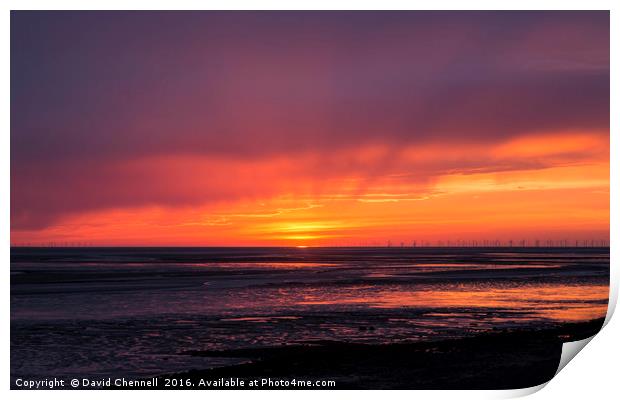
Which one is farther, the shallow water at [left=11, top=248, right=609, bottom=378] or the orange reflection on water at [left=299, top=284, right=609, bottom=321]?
the orange reflection on water at [left=299, top=284, right=609, bottom=321]

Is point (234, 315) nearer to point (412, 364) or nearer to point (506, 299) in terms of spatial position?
point (412, 364)

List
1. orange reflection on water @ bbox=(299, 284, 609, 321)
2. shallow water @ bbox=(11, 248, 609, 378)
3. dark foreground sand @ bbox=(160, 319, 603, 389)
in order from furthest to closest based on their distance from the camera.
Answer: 1. orange reflection on water @ bbox=(299, 284, 609, 321)
2. shallow water @ bbox=(11, 248, 609, 378)
3. dark foreground sand @ bbox=(160, 319, 603, 389)

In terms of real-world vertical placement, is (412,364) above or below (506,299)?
below

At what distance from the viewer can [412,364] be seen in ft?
40.3

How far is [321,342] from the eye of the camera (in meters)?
14.3

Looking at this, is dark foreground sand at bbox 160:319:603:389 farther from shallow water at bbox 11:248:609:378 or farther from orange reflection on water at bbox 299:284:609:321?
orange reflection on water at bbox 299:284:609:321

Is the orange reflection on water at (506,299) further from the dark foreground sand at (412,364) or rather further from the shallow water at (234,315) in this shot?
the dark foreground sand at (412,364)

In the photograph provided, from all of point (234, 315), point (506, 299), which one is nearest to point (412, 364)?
point (234, 315)

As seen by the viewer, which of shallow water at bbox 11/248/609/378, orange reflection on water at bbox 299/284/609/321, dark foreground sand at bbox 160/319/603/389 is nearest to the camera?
dark foreground sand at bbox 160/319/603/389

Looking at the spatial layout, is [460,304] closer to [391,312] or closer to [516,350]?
[391,312]

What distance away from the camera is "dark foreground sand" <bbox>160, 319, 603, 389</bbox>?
11.5m

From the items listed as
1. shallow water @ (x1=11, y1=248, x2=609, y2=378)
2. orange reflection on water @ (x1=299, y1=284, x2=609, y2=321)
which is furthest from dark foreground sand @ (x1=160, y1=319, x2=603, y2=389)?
orange reflection on water @ (x1=299, y1=284, x2=609, y2=321)

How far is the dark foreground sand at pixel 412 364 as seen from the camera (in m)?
11.5
